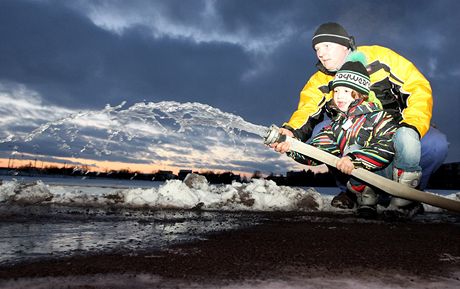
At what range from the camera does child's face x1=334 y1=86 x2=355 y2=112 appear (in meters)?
3.35

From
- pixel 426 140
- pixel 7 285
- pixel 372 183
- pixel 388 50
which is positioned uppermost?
pixel 388 50

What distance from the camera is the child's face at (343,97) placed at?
11.0ft

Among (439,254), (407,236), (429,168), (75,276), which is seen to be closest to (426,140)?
(429,168)

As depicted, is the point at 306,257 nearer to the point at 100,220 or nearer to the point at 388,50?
the point at 100,220

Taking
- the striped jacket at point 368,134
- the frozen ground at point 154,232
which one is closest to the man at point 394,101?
the striped jacket at point 368,134

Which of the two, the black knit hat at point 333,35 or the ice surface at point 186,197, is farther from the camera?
the ice surface at point 186,197

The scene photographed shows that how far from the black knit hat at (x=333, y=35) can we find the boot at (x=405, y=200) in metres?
1.25

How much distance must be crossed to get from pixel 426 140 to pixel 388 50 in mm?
945

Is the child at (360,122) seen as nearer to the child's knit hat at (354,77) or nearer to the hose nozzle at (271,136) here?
the child's knit hat at (354,77)

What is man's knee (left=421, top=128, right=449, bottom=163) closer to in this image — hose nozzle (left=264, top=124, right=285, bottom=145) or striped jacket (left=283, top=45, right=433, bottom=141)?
striped jacket (left=283, top=45, right=433, bottom=141)

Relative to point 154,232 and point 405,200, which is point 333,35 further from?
point 154,232

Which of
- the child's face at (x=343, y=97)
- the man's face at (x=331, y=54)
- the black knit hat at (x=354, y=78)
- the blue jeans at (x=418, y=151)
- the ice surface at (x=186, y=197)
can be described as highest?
the man's face at (x=331, y=54)

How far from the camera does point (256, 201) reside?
181 inches

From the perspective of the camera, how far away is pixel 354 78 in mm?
3242
